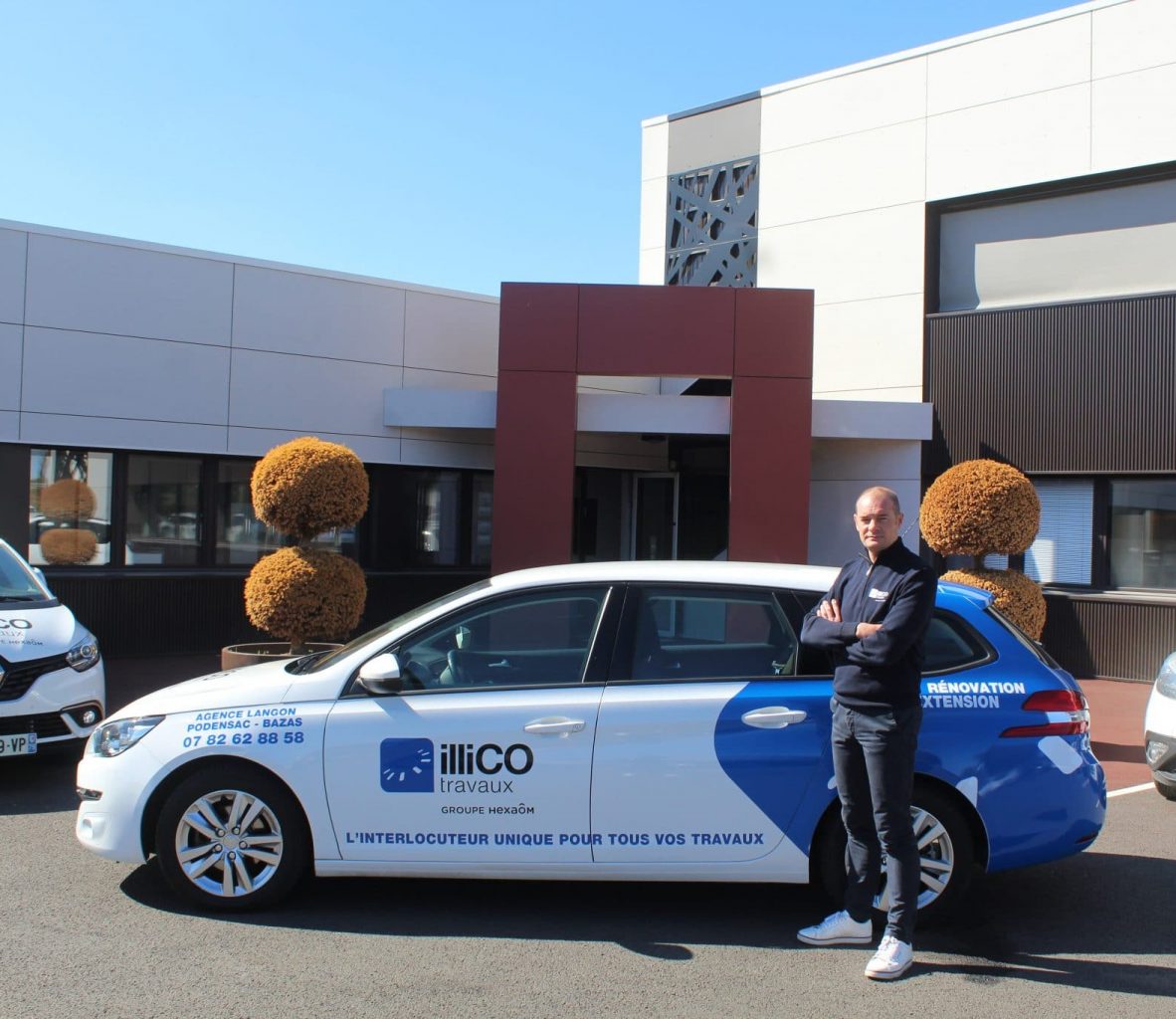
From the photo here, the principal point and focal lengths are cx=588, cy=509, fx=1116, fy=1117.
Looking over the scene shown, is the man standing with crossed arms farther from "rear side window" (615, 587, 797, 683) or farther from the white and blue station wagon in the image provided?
"rear side window" (615, 587, 797, 683)

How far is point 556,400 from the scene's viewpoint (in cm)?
1258

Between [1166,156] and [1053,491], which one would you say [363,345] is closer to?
[1053,491]

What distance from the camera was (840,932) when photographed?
181 inches

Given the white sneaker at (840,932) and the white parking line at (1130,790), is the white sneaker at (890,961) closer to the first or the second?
the white sneaker at (840,932)

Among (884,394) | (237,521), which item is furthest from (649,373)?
(237,521)

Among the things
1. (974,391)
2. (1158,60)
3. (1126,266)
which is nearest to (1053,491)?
(974,391)

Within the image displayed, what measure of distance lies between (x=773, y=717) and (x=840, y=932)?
0.91 metres

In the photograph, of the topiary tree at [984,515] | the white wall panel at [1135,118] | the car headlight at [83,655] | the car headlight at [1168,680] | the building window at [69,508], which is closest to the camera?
the car headlight at [1168,680]

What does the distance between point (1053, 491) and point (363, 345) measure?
846cm

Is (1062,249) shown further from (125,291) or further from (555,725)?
(555,725)

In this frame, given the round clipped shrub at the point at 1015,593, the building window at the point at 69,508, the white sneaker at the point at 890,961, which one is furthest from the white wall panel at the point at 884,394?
the white sneaker at the point at 890,961

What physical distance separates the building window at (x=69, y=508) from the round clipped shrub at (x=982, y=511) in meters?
8.64

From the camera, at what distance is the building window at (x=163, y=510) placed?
1233 centimetres

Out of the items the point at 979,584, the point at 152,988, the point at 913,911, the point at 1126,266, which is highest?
the point at 1126,266
